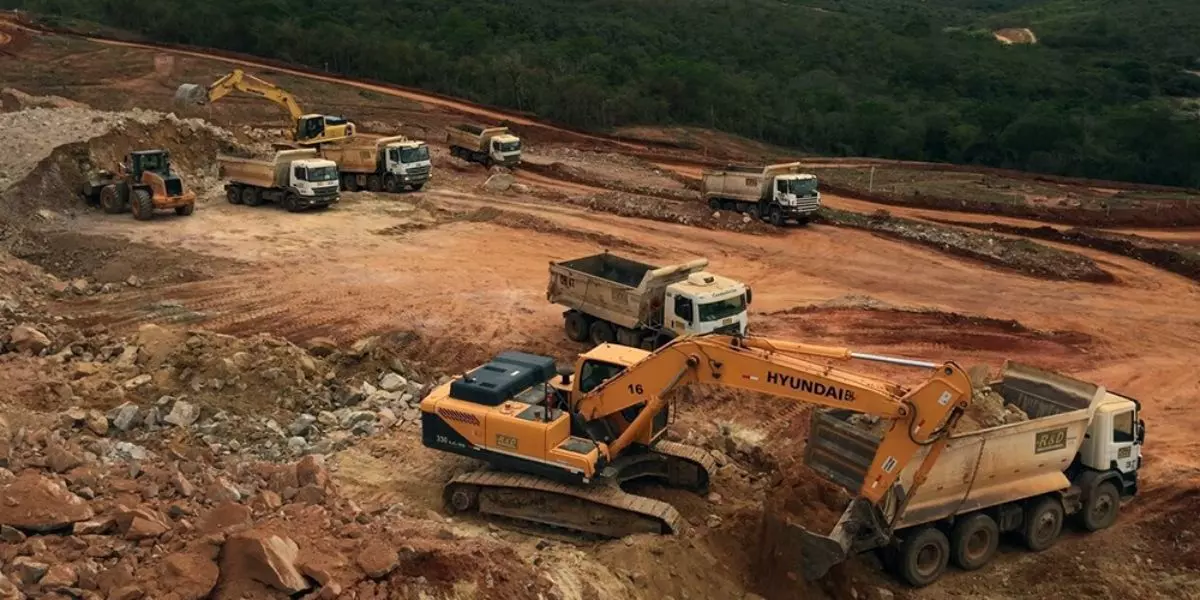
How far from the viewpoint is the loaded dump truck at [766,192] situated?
3550 centimetres

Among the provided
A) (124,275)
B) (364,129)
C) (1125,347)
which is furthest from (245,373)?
(364,129)

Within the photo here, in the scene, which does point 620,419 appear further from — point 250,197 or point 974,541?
point 250,197

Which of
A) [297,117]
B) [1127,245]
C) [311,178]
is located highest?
[297,117]

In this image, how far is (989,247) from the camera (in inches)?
1305

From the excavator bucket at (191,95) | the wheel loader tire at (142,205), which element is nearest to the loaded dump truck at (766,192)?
the wheel loader tire at (142,205)

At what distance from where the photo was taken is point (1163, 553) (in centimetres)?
1477

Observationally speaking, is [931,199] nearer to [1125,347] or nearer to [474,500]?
[1125,347]

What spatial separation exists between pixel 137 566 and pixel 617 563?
5549mm

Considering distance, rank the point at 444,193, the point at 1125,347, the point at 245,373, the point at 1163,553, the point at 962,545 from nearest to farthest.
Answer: the point at 962,545 < the point at 1163,553 < the point at 245,373 < the point at 1125,347 < the point at 444,193

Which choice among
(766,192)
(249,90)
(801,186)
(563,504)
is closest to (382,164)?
(249,90)

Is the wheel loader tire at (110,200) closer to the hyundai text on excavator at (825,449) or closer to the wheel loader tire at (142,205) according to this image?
the wheel loader tire at (142,205)

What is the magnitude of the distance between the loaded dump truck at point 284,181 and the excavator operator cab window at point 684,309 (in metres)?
17.8

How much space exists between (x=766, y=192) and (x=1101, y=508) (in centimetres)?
2241

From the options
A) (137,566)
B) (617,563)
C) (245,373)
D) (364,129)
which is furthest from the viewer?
(364,129)
